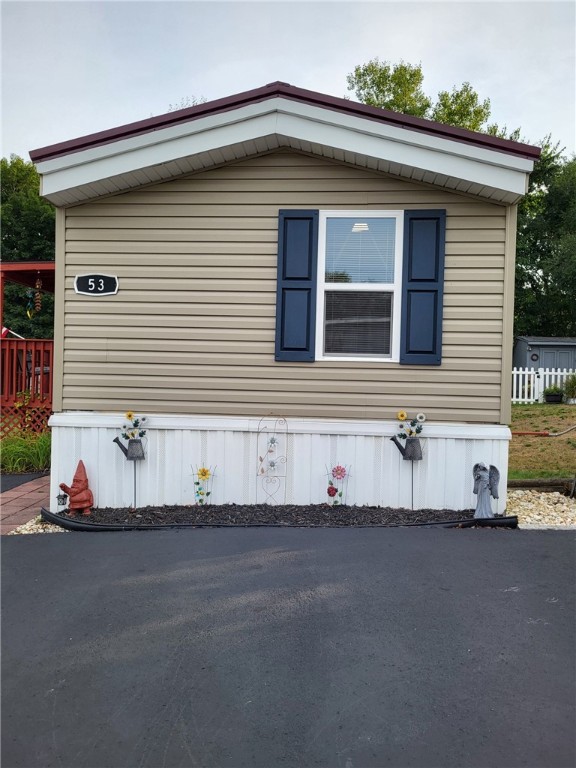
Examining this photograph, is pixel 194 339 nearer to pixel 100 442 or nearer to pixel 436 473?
pixel 100 442

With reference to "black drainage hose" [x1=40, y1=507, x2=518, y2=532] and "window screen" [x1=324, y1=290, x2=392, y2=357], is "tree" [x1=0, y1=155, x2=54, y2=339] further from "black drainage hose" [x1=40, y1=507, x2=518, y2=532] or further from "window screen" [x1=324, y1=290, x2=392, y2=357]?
"window screen" [x1=324, y1=290, x2=392, y2=357]

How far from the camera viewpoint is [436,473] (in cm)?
481

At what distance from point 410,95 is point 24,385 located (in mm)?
19218

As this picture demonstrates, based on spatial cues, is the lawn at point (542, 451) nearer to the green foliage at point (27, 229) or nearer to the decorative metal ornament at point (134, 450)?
the decorative metal ornament at point (134, 450)

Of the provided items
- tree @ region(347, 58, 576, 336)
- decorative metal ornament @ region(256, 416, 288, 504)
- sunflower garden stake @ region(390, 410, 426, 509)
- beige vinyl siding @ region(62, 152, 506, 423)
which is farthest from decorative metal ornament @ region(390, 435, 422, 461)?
tree @ region(347, 58, 576, 336)

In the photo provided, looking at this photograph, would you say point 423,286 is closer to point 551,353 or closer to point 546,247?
point 551,353

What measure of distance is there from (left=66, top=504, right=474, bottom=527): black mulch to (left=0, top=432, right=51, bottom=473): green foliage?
100 inches

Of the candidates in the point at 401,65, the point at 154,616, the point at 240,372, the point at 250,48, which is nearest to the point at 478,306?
the point at 240,372

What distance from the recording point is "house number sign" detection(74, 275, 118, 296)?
16.2 ft

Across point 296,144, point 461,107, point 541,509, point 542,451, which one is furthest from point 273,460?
point 461,107

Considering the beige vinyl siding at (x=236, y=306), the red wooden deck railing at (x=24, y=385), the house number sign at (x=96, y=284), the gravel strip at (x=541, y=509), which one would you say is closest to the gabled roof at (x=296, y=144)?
the beige vinyl siding at (x=236, y=306)

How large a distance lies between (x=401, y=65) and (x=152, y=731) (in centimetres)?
2391

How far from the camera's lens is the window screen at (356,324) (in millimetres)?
4859

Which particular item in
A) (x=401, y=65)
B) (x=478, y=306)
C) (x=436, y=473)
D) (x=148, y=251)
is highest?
(x=401, y=65)
